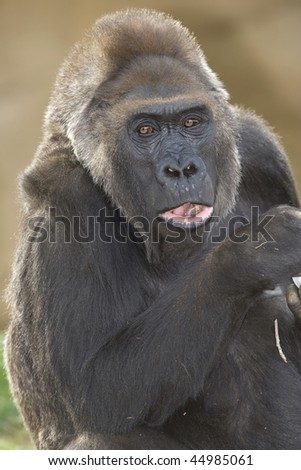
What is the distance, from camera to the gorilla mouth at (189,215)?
5137mm

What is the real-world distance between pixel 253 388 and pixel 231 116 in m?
1.56

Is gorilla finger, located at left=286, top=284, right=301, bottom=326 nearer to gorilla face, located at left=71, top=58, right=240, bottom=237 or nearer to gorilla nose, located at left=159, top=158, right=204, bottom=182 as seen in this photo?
gorilla face, located at left=71, top=58, right=240, bottom=237

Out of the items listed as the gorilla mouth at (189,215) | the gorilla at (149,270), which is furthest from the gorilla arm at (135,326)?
the gorilla mouth at (189,215)

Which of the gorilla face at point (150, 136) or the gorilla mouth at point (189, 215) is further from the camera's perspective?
the gorilla face at point (150, 136)

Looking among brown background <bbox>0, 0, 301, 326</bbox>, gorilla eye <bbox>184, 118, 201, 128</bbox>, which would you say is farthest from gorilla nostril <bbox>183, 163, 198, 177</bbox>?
brown background <bbox>0, 0, 301, 326</bbox>

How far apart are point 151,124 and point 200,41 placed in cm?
638

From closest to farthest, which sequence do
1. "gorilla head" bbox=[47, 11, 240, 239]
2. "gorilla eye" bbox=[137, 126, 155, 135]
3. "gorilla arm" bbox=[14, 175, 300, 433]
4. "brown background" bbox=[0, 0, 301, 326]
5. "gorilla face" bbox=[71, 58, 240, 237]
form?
"gorilla arm" bbox=[14, 175, 300, 433] < "gorilla head" bbox=[47, 11, 240, 239] < "gorilla face" bbox=[71, 58, 240, 237] < "gorilla eye" bbox=[137, 126, 155, 135] < "brown background" bbox=[0, 0, 301, 326]

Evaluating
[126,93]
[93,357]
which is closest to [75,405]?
[93,357]

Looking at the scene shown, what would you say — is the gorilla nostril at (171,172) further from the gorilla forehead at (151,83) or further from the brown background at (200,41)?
the brown background at (200,41)

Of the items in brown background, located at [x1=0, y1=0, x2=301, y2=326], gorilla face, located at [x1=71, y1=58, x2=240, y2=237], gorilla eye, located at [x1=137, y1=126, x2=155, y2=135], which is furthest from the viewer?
brown background, located at [x1=0, y1=0, x2=301, y2=326]

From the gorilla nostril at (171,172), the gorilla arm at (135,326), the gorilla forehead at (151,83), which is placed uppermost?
the gorilla forehead at (151,83)

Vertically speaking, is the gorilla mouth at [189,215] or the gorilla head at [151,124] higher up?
the gorilla head at [151,124]

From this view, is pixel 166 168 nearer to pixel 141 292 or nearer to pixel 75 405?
pixel 141 292

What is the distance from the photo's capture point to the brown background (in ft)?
37.2
